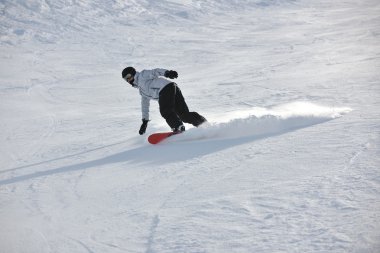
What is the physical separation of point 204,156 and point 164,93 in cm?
128

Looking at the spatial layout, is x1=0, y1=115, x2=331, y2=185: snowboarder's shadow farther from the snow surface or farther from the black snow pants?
the black snow pants

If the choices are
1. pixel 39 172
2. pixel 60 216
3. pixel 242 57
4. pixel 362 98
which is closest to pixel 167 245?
pixel 60 216

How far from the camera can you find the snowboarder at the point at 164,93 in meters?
5.86

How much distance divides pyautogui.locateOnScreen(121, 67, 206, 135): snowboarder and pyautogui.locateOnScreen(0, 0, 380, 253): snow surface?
0.86 ft

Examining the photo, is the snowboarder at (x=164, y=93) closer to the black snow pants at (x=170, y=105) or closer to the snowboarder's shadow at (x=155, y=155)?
the black snow pants at (x=170, y=105)

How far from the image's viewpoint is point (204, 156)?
5.00m

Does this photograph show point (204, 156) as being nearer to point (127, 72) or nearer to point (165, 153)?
point (165, 153)

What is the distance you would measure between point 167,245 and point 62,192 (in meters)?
1.79

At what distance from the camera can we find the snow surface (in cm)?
315

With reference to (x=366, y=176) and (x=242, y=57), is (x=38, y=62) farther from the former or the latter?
(x=366, y=176)

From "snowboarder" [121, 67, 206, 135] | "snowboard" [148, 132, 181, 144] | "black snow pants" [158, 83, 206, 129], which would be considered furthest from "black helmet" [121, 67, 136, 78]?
"snowboard" [148, 132, 181, 144]

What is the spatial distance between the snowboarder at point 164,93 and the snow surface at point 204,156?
263 mm

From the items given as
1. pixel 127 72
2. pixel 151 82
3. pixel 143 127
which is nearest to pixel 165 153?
pixel 143 127

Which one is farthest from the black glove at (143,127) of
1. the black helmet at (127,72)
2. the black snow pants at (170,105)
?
the black helmet at (127,72)
